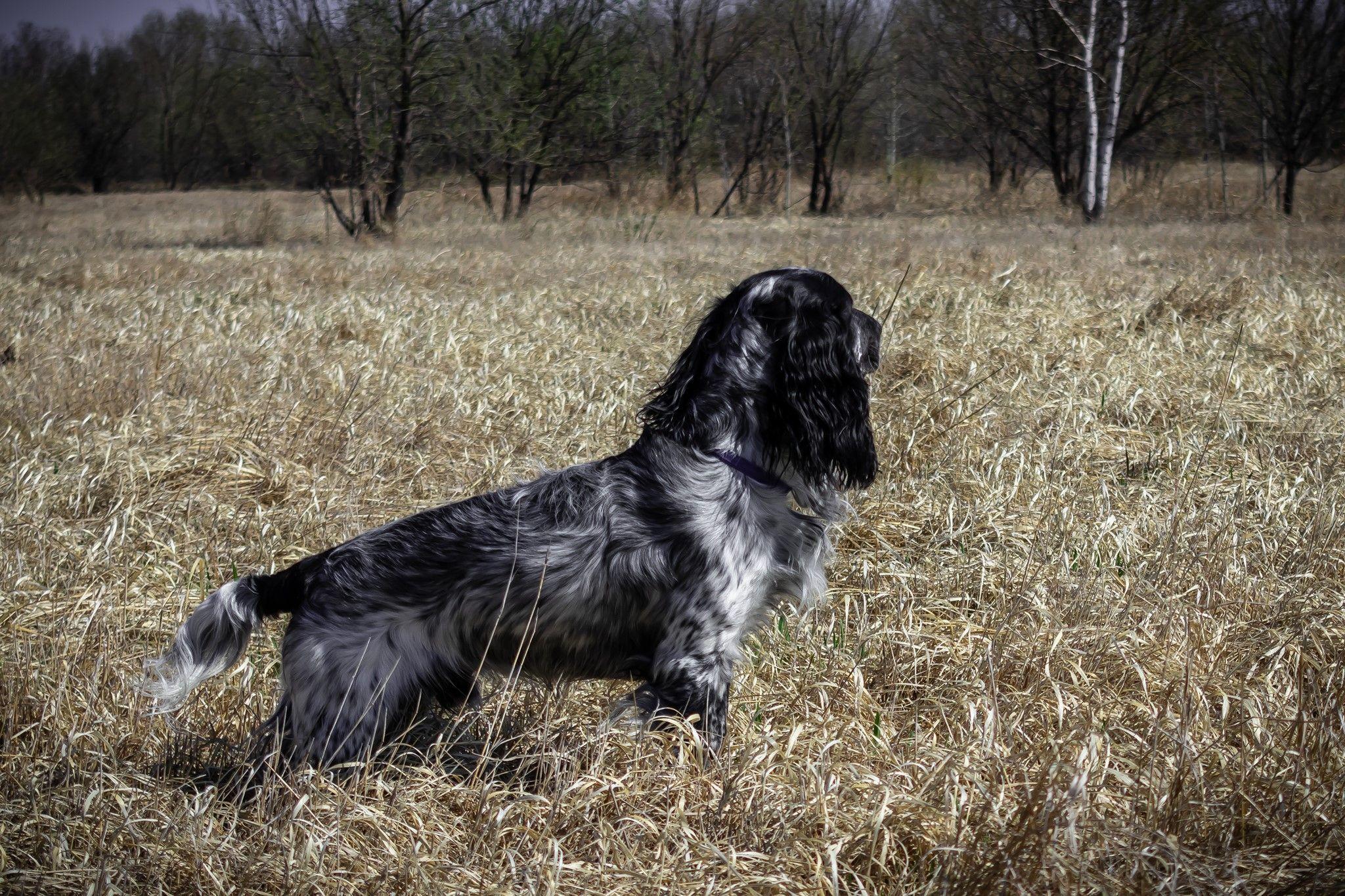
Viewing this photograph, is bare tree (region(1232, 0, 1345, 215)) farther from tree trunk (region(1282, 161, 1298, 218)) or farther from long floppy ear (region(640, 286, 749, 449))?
long floppy ear (region(640, 286, 749, 449))

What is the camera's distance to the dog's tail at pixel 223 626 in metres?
2.29

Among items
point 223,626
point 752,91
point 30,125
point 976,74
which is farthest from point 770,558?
point 30,125

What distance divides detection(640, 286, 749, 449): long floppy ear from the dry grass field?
721mm

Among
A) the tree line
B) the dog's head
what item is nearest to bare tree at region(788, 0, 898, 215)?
the tree line

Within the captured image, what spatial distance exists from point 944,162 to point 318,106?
2412cm

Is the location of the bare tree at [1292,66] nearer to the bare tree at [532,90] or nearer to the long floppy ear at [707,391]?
the bare tree at [532,90]

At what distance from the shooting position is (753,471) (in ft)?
8.27

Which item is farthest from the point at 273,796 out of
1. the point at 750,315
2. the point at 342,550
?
the point at 750,315

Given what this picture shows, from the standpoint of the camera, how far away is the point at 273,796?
7.28 feet

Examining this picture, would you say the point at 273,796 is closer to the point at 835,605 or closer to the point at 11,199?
the point at 835,605

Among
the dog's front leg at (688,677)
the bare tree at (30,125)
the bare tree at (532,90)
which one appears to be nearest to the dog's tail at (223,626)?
the dog's front leg at (688,677)

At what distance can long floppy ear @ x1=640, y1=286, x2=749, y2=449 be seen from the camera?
2.53 meters

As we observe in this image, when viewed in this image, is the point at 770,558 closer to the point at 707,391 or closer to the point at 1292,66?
the point at 707,391

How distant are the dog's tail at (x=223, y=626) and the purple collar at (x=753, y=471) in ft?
3.18
